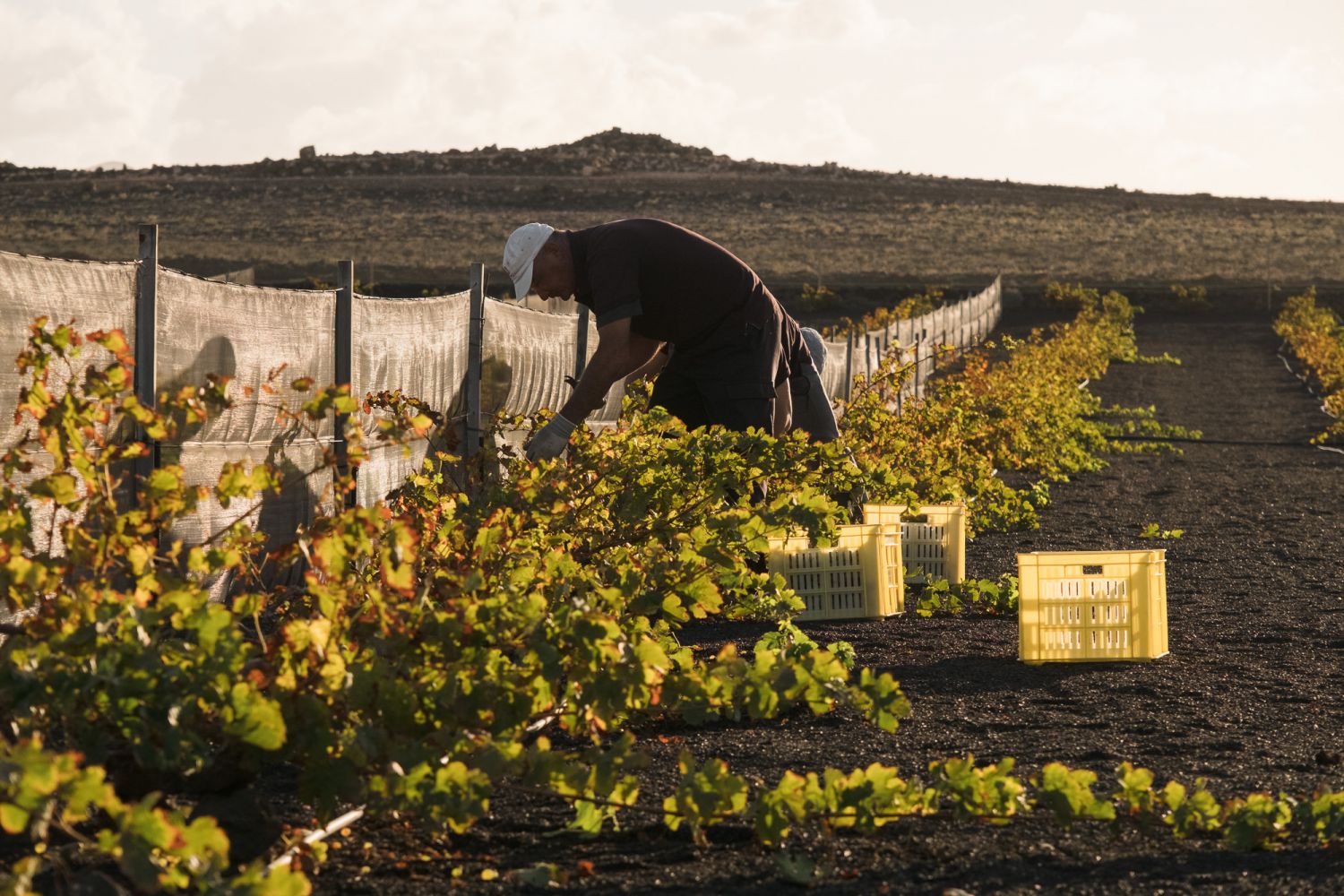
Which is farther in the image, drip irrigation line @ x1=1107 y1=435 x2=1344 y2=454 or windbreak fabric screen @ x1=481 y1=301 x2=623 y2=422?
drip irrigation line @ x1=1107 y1=435 x2=1344 y2=454

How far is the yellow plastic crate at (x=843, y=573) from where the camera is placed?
6465 millimetres

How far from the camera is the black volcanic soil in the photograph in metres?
3.20

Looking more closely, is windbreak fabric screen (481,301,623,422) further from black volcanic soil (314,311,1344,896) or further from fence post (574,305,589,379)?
black volcanic soil (314,311,1344,896)

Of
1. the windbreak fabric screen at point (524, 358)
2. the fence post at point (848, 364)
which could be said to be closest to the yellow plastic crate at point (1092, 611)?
the windbreak fabric screen at point (524, 358)

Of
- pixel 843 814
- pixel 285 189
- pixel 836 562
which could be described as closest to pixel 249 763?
pixel 843 814

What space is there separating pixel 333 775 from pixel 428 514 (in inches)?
66.2

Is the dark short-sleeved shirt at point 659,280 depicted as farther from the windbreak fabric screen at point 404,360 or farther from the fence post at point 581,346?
the fence post at point 581,346

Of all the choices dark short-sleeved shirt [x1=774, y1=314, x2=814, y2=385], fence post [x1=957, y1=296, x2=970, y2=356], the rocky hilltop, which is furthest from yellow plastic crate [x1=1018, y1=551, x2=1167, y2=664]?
the rocky hilltop

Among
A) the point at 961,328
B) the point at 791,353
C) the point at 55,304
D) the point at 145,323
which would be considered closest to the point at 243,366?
the point at 145,323

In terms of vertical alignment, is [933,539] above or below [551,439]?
below

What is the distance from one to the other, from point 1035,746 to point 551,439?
1907 mm

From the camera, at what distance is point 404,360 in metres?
7.42

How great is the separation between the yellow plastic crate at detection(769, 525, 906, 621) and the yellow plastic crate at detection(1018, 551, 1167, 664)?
1.01 metres

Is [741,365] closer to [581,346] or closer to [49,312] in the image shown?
[49,312]
